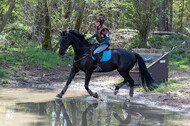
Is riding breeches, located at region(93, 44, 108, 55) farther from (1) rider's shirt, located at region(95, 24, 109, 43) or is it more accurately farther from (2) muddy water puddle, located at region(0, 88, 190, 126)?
(2) muddy water puddle, located at region(0, 88, 190, 126)

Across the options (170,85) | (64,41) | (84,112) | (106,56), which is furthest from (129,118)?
(170,85)

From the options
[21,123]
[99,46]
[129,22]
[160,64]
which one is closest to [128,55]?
[99,46]

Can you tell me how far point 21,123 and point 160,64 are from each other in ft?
21.7

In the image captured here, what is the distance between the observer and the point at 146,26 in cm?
1748

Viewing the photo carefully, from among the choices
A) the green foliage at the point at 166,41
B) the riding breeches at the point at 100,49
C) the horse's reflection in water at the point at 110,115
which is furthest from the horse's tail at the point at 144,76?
the green foliage at the point at 166,41

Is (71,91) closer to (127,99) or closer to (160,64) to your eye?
(127,99)

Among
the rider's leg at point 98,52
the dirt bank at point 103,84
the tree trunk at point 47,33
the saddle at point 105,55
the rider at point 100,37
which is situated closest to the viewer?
the dirt bank at point 103,84

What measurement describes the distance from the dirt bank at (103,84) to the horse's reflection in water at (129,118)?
1.19m

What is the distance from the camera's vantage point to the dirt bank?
8312 millimetres

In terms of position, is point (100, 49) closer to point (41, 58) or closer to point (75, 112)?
point (75, 112)

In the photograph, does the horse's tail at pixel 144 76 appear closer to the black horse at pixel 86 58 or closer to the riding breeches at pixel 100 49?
the black horse at pixel 86 58

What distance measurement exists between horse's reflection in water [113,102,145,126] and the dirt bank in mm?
1193

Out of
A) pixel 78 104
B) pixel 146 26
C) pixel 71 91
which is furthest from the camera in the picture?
pixel 146 26

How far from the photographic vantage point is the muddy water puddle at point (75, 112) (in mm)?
5965
